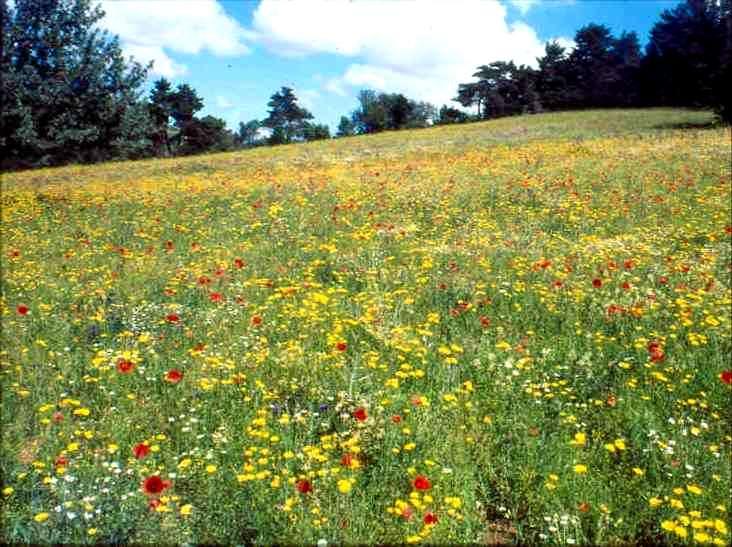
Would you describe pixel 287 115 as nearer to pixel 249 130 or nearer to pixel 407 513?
pixel 249 130

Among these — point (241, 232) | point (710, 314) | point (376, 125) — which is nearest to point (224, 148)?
point (376, 125)

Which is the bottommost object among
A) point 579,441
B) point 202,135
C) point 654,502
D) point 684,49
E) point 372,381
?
point 654,502

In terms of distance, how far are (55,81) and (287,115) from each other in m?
95.8

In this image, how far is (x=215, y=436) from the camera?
475cm

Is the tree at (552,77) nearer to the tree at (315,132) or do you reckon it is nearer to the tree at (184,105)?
the tree at (315,132)

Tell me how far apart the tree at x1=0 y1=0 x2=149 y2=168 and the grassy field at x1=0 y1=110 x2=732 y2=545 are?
11563mm

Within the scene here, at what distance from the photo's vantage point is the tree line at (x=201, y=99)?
21.4m

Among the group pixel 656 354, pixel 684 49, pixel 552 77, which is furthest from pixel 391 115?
pixel 656 354

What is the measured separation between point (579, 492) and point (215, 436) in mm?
2872

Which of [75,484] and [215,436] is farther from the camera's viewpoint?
[215,436]

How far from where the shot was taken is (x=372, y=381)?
228 inches

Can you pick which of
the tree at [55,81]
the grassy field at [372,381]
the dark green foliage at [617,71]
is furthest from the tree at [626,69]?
the grassy field at [372,381]

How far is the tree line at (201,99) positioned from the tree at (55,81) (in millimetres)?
43

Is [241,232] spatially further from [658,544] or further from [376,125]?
[376,125]
